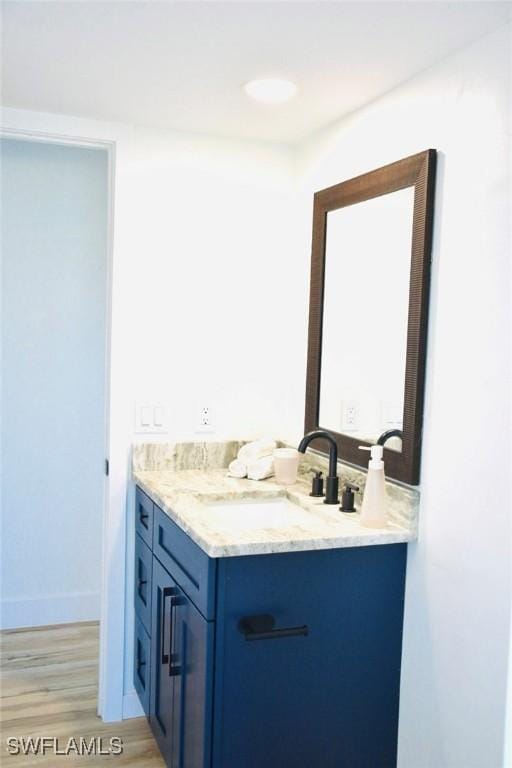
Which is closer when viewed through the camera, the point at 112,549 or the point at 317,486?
the point at 317,486

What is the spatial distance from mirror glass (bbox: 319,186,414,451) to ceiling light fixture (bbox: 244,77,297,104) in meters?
0.40

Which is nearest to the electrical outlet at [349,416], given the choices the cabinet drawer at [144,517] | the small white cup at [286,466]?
the small white cup at [286,466]

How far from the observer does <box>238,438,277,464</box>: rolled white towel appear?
2604 millimetres

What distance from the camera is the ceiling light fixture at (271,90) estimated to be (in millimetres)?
2041

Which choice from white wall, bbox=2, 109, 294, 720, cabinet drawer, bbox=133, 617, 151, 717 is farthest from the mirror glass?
cabinet drawer, bbox=133, 617, 151, 717

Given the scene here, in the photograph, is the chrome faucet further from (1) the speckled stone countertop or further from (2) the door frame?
(2) the door frame

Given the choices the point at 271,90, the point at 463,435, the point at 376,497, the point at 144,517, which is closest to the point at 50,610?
the point at 144,517

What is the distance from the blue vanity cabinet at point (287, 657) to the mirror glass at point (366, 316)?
1.39 feet

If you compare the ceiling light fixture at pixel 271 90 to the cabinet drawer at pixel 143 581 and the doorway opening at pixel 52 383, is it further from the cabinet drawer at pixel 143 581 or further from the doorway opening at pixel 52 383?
the cabinet drawer at pixel 143 581

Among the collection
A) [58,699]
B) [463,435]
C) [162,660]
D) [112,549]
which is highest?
[463,435]

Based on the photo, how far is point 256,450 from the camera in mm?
2609

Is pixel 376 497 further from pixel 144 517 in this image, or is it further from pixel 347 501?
pixel 144 517

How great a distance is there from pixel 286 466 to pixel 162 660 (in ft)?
2.41

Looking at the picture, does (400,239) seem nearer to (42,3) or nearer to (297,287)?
(297,287)
